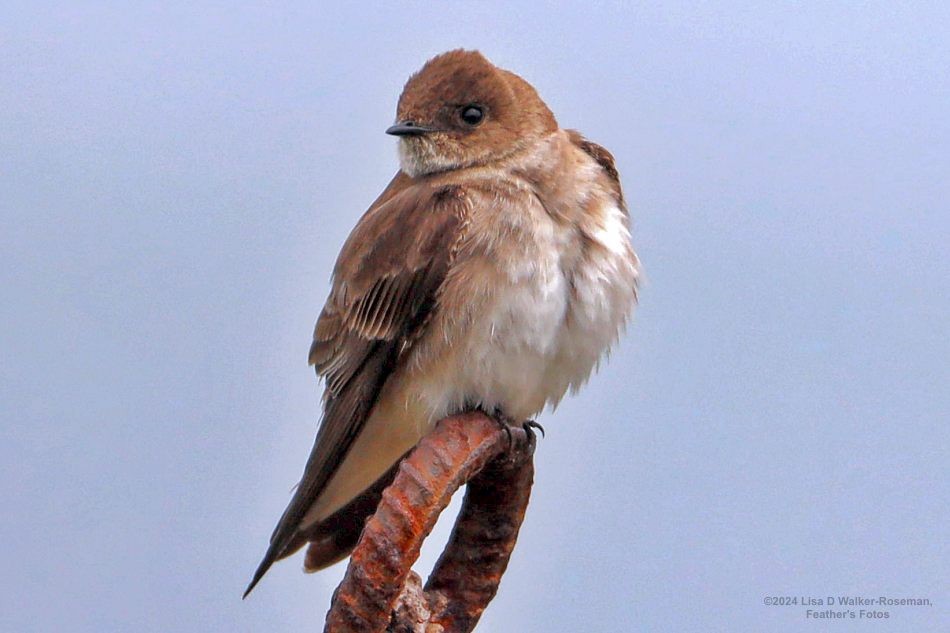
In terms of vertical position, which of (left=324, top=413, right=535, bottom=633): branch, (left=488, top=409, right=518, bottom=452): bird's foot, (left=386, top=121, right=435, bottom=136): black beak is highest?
(left=386, top=121, right=435, bottom=136): black beak

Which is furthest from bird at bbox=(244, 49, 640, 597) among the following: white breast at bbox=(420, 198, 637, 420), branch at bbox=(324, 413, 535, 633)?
branch at bbox=(324, 413, 535, 633)

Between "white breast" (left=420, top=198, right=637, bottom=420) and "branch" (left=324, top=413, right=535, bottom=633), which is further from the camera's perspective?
"white breast" (left=420, top=198, right=637, bottom=420)

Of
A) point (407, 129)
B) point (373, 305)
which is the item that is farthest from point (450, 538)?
point (407, 129)

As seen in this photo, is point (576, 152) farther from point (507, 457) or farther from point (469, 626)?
point (469, 626)

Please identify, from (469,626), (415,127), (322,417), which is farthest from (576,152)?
(469,626)

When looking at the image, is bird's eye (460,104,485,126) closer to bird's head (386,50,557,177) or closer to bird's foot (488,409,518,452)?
bird's head (386,50,557,177)

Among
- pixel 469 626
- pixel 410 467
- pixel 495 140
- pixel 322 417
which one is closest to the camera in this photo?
pixel 410 467

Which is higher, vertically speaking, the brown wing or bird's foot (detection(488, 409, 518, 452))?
the brown wing
